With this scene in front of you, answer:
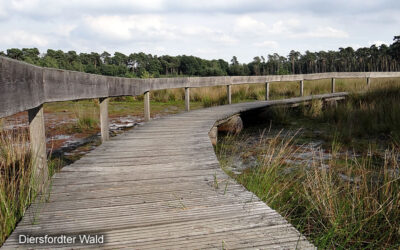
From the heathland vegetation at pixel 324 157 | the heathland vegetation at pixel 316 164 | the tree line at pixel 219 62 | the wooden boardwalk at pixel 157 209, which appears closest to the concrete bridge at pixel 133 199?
the wooden boardwalk at pixel 157 209

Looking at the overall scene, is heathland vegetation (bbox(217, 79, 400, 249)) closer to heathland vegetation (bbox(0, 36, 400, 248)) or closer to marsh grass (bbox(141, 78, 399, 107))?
heathland vegetation (bbox(0, 36, 400, 248))

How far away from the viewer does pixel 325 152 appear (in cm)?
512

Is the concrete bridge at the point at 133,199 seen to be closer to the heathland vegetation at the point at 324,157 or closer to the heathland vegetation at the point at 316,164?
the heathland vegetation at the point at 316,164

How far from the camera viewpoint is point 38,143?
2115mm

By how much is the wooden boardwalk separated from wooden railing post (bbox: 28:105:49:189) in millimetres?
148

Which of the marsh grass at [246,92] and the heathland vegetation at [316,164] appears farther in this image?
the marsh grass at [246,92]

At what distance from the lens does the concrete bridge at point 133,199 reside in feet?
5.06

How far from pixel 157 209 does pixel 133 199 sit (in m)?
0.26

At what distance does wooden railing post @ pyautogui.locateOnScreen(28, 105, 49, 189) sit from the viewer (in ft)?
6.81

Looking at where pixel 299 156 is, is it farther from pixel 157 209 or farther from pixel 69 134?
pixel 69 134

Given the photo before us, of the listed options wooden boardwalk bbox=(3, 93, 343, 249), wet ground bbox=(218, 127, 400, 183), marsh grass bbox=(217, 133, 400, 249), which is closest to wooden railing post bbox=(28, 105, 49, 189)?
wooden boardwalk bbox=(3, 93, 343, 249)

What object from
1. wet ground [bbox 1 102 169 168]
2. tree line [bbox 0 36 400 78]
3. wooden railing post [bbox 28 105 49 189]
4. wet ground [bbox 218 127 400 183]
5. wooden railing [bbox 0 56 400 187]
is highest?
tree line [bbox 0 36 400 78]

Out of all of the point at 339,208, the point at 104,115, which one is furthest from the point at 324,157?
the point at 104,115

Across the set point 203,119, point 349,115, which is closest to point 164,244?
point 203,119
